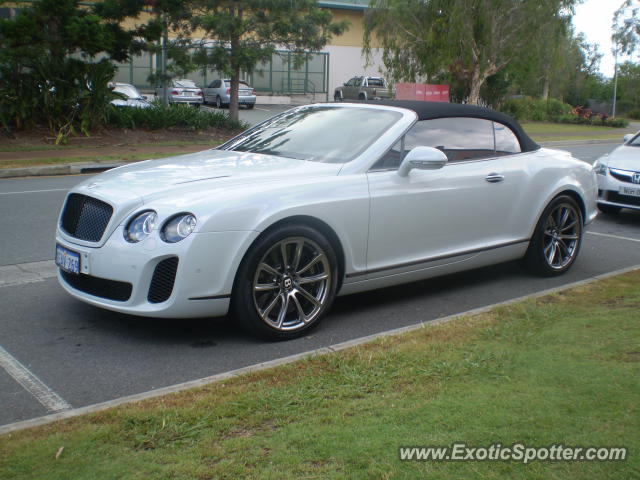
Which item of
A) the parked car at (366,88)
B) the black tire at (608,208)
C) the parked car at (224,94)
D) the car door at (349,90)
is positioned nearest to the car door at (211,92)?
the parked car at (224,94)

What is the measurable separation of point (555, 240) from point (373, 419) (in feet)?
13.1

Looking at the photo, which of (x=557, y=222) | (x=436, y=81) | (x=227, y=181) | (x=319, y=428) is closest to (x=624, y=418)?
(x=319, y=428)

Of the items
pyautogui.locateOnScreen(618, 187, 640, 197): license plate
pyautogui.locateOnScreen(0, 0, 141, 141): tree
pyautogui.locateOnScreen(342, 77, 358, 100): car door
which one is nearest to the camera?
pyautogui.locateOnScreen(618, 187, 640, 197): license plate

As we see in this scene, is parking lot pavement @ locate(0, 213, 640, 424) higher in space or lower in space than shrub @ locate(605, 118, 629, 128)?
lower

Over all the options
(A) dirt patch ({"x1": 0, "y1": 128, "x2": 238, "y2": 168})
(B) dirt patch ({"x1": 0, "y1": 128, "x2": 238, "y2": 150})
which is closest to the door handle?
(A) dirt patch ({"x1": 0, "y1": 128, "x2": 238, "y2": 168})

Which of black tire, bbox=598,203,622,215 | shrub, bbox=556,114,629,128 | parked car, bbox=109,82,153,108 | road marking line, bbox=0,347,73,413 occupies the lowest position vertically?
road marking line, bbox=0,347,73,413

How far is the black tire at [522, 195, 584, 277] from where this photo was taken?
6.73m

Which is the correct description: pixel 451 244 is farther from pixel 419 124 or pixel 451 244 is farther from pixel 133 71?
pixel 133 71

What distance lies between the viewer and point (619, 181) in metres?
10.1

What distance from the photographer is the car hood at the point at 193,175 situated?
4898 mm

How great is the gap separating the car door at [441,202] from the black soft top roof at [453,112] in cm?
5

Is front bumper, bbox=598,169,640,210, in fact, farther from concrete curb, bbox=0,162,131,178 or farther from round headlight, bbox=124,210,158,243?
concrete curb, bbox=0,162,131,178

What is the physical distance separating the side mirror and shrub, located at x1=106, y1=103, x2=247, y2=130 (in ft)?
54.7

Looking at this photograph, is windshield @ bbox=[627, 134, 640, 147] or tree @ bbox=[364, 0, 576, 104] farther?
tree @ bbox=[364, 0, 576, 104]
